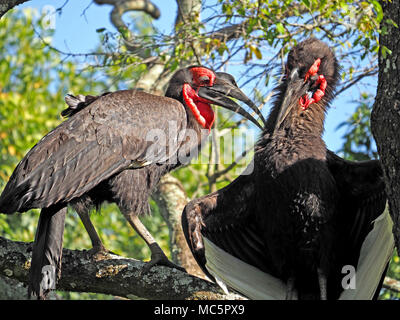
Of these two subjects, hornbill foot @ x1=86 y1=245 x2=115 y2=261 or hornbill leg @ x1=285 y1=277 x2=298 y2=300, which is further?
hornbill leg @ x1=285 y1=277 x2=298 y2=300

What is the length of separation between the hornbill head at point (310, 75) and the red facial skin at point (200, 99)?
618mm

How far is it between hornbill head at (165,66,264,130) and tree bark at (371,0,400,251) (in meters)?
1.48

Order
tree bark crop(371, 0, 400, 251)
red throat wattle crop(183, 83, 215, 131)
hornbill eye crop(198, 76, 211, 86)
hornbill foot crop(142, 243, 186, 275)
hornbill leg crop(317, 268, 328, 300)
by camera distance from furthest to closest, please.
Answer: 1. hornbill eye crop(198, 76, 211, 86)
2. red throat wattle crop(183, 83, 215, 131)
3. hornbill leg crop(317, 268, 328, 300)
4. hornbill foot crop(142, 243, 186, 275)
5. tree bark crop(371, 0, 400, 251)

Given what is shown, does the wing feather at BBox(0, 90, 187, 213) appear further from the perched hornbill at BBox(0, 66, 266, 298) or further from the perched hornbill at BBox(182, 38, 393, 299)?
the perched hornbill at BBox(182, 38, 393, 299)

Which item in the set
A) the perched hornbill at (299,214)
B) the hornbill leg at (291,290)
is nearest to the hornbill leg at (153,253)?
the perched hornbill at (299,214)

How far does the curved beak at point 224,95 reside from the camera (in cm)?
454

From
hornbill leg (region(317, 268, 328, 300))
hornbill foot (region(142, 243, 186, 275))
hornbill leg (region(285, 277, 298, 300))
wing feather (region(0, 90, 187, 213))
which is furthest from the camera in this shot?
hornbill leg (region(285, 277, 298, 300))

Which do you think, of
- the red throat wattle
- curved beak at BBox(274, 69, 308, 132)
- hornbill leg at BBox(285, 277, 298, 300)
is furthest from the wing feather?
hornbill leg at BBox(285, 277, 298, 300)

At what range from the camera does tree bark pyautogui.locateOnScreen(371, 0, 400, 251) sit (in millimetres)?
2949

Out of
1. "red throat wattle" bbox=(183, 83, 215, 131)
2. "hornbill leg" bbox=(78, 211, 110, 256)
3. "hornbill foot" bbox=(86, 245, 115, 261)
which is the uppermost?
"red throat wattle" bbox=(183, 83, 215, 131)

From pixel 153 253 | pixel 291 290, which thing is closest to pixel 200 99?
pixel 153 253

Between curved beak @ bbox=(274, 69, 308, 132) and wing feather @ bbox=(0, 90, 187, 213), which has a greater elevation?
curved beak @ bbox=(274, 69, 308, 132)

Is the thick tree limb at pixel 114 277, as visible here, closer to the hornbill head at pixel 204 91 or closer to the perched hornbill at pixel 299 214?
the perched hornbill at pixel 299 214
